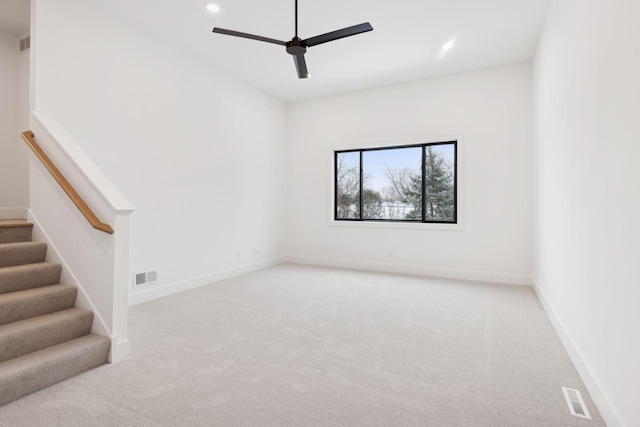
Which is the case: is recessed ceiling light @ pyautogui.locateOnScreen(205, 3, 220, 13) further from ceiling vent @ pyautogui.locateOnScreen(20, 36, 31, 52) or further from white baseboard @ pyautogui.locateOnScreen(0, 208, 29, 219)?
white baseboard @ pyautogui.locateOnScreen(0, 208, 29, 219)

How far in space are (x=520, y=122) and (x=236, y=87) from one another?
4.38m

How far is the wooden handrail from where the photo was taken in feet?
8.11

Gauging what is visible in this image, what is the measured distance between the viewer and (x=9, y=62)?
4.16 metres

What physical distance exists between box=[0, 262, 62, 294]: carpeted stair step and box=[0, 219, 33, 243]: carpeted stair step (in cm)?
34

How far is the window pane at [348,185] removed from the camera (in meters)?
6.36

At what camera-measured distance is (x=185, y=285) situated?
4.57m

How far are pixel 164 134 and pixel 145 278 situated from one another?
5.96 ft

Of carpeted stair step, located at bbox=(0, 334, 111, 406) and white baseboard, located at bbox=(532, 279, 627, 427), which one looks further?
carpeted stair step, located at bbox=(0, 334, 111, 406)

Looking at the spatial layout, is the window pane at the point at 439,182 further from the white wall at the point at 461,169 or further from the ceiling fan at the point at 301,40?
the ceiling fan at the point at 301,40

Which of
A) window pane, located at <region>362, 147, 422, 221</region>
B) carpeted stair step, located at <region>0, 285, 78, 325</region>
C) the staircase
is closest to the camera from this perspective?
the staircase

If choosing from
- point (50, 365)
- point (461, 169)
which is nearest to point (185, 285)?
point (50, 365)

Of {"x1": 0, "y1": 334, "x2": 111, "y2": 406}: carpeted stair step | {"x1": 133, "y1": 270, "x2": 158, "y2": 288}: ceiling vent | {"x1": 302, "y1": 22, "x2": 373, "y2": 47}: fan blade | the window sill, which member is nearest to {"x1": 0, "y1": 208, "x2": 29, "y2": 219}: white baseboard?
{"x1": 133, "y1": 270, "x2": 158, "y2": 288}: ceiling vent

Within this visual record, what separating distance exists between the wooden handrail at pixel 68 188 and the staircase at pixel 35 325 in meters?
0.61

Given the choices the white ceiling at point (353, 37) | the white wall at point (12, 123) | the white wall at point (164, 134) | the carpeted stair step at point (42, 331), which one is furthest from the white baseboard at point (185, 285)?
the white ceiling at point (353, 37)
